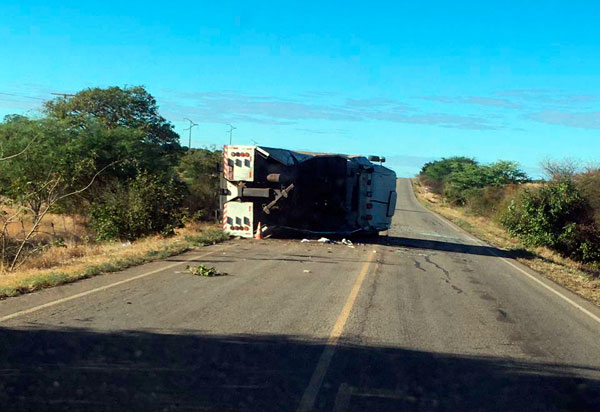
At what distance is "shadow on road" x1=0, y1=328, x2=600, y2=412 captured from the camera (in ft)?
16.1

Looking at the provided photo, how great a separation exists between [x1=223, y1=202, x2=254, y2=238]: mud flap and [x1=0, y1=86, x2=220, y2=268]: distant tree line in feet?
7.12

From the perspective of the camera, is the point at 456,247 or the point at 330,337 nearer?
the point at 330,337

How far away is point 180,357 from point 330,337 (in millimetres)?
1981

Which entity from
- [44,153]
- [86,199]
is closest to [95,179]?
[86,199]

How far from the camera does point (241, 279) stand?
450 inches

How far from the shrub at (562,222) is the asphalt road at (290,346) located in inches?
536

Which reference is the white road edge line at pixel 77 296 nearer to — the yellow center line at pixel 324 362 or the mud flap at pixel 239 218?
the yellow center line at pixel 324 362

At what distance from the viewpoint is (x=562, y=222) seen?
83.0 ft

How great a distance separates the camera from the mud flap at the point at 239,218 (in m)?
19.3

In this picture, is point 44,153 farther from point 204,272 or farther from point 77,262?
point 204,272

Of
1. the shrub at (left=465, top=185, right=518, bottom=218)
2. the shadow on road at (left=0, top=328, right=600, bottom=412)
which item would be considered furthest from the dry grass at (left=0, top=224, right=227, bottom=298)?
the shrub at (left=465, top=185, right=518, bottom=218)

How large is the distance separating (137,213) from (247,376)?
1493 cm

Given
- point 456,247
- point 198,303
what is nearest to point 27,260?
point 198,303

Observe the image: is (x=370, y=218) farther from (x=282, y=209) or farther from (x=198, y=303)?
(x=198, y=303)
